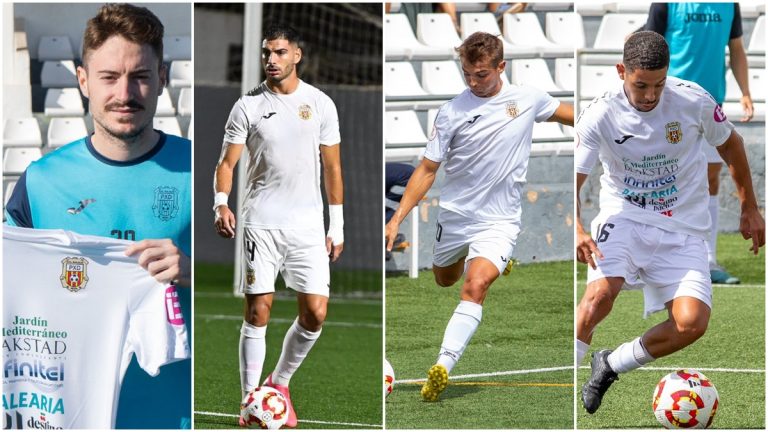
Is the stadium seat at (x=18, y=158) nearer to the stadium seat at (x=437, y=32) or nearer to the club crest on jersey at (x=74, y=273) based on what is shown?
the club crest on jersey at (x=74, y=273)

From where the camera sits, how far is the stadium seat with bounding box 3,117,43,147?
5.14 m

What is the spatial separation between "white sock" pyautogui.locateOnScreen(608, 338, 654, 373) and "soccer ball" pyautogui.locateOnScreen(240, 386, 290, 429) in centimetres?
137

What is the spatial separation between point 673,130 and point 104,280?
2.36 m

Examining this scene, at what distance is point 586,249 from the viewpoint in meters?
5.05

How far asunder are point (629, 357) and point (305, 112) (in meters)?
1.66

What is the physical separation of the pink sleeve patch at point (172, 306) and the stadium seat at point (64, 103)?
2.68ft

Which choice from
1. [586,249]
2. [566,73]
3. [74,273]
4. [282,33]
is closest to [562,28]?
[566,73]

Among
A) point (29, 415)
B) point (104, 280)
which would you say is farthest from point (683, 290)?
point (29, 415)

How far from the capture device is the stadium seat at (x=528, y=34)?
505 cm

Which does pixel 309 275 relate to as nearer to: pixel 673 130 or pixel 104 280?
pixel 104 280

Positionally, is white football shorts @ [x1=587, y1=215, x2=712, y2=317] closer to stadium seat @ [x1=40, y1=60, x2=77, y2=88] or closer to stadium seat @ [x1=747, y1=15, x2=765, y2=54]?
stadium seat @ [x1=40, y1=60, x2=77, y2=88]

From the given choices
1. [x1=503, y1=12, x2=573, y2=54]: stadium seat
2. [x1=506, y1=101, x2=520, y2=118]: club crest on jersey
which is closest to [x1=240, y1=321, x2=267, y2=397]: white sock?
[x1=506, y1=101, x2=520, y2=118]: club crest on jersey

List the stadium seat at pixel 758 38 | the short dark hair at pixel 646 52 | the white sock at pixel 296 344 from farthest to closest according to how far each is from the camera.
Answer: the stadium seat at pixel 758 38, the white sock at pixel 296 344, the short dark hair at pixel 646 52

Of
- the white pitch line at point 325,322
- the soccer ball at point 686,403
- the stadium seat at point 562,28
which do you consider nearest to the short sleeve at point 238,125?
the stadium seat at point 562,28
